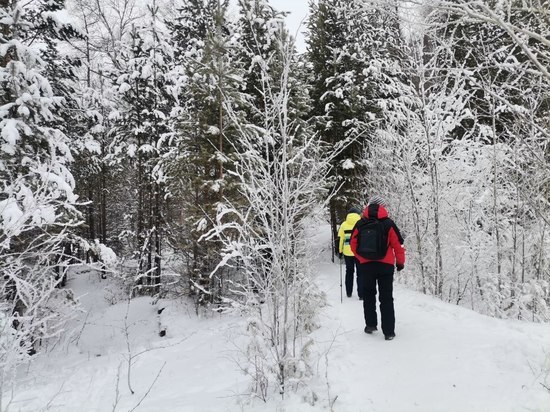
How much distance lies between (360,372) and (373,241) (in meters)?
1.71

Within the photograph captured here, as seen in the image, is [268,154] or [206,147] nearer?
[268,154]

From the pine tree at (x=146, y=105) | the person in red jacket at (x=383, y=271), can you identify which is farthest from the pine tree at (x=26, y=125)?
the person in red jacket at (x=383, y=271)

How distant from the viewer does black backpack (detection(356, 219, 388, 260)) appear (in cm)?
506

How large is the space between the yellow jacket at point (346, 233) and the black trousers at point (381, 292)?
2.80m

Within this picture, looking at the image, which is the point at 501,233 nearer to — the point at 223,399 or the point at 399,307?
the point at 399,307

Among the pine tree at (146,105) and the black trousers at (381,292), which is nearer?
the black trousers at (381,292)

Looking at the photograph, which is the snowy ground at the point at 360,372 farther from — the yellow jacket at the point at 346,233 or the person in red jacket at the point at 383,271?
the yellow jacket at the point at 346,233

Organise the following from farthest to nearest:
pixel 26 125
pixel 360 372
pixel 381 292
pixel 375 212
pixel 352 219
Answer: pixel 26 125 → pixel 352 219 → pixel 375 212 → pixel 381 292 → pixel 360 372

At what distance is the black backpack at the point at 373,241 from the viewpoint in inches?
199

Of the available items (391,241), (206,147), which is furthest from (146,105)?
(391,241)

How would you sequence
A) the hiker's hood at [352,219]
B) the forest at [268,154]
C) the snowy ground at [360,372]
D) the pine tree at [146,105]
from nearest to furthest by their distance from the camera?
the snowy ground at [360,372]
the forest at [268,154]
the hiker's hood at [352,219]
the pine tree at [146,105]

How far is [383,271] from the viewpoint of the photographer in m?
5.06

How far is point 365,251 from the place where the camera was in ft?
16.8

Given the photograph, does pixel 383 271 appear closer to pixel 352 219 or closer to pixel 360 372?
pixel 360 372
